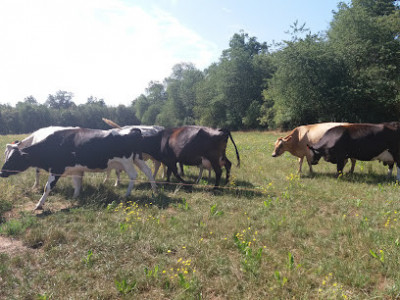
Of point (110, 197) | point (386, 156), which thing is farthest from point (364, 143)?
point (110, 197)

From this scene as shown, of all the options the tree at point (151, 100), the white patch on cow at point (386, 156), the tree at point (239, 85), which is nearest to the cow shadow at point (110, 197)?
the white patch on cow at point (386, 156)

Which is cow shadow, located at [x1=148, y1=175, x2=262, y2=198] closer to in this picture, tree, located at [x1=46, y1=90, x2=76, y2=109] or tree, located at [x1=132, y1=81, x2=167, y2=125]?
tree, located at [x1=132, y1=81, x2=167, y2=125]

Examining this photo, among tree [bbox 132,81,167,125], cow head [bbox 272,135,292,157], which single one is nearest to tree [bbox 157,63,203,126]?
tree [bbox 132,81,167,125]

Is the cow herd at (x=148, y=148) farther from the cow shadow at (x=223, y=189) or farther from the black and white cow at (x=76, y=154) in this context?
the cow shadow at (x=223, y=189)

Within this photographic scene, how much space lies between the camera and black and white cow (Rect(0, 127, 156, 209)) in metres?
7.15

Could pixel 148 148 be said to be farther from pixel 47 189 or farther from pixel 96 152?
pixel 47 189

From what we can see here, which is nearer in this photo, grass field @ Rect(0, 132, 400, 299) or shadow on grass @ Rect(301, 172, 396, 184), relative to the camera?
grass field @ Rect(0, 132, 400, 299)

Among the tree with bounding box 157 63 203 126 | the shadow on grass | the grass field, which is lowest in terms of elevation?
A: the grass field

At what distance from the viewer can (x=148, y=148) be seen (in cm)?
881

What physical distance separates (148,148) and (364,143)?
6.87 m

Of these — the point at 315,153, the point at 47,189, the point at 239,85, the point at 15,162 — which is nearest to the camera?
the point at 47,189

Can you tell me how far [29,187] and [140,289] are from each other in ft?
21.1

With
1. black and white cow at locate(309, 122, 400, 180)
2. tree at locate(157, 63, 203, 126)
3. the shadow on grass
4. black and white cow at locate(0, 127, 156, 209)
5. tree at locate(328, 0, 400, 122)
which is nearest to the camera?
black and white cow at locate(0, 127, 156, 209)

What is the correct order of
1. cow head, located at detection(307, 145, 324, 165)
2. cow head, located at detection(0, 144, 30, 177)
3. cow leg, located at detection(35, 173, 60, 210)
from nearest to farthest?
cow leg, located at detection(35, 173, 60, 210) → cow head, located at detection(0, 144, 30, 177) → cow head, located at detection(307, 145, 324, 165)
